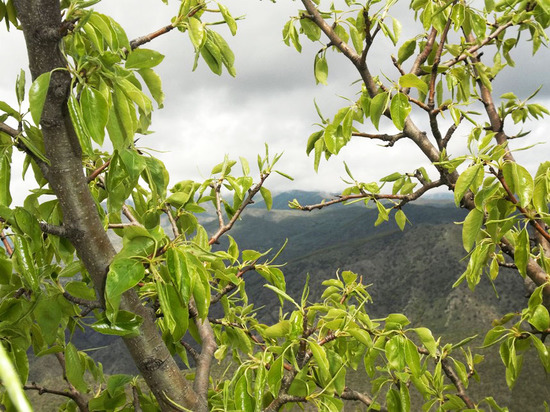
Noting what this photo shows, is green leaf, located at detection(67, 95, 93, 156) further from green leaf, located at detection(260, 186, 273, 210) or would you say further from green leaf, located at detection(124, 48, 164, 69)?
green leaf, located at detection(260, 186, 273, 210)

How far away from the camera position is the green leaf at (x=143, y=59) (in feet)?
2.63

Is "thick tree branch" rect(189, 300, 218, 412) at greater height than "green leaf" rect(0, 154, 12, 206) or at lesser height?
lesser

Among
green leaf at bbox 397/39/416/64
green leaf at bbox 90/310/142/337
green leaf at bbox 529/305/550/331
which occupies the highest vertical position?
green leaf at bbox 397/39/416/64

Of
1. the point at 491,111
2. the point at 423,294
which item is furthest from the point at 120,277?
the point at 423,294

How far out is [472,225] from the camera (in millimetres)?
1186

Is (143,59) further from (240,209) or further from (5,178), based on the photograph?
(240,209)

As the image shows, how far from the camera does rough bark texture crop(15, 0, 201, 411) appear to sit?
77cm

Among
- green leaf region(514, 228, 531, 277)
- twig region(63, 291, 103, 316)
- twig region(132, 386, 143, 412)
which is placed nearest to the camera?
twig region(63, 291, 103, 316)

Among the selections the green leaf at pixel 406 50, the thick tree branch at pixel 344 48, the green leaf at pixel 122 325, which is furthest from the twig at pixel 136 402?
the green leaf at pixel 406 50

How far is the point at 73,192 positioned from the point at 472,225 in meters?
1.03

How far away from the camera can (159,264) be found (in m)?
0.82

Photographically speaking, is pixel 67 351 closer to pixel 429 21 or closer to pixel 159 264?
pixel 159 264

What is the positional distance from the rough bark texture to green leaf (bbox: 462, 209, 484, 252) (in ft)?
2.84

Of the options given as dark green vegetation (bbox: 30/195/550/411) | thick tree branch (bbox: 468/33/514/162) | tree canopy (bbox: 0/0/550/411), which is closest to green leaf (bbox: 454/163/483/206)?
tree canopy (bbox: 0/0/550/411)
